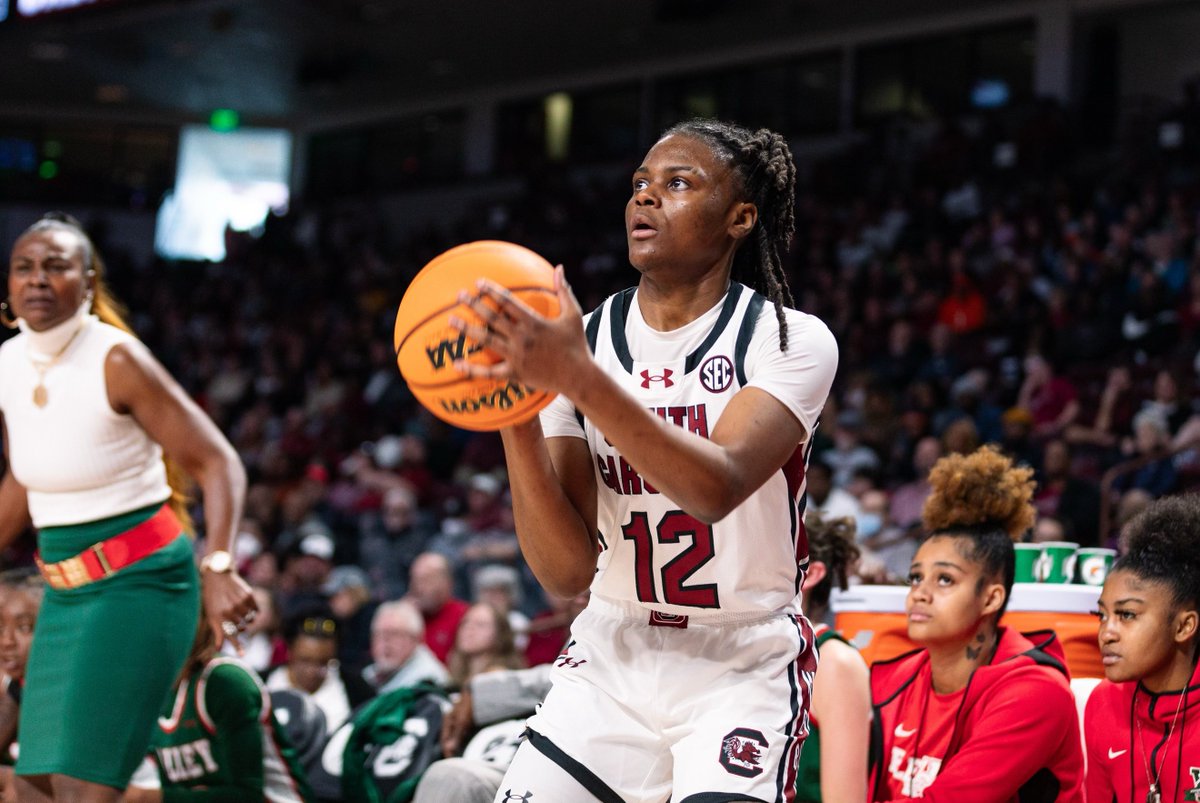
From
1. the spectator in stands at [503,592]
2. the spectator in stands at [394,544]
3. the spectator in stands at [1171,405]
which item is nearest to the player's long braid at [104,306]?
the spectator in stands at [503,592]

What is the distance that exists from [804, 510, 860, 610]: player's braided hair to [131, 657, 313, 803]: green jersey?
79.9 inches

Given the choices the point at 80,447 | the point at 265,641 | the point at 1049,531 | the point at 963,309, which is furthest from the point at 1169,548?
the point at 963,309

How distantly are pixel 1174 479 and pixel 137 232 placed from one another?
17.8m

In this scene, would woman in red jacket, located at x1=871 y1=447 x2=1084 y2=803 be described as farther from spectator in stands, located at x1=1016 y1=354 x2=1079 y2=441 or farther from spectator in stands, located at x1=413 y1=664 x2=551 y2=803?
spectator in stands, located at x1=1016 y1=354 x2=1079 y2=441

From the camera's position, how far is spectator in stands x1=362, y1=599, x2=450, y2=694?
7.11 meters

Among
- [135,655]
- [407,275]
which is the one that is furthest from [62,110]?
[135,655]

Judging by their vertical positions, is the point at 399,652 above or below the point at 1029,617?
below

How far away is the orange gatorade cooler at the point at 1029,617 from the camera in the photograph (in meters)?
4.26

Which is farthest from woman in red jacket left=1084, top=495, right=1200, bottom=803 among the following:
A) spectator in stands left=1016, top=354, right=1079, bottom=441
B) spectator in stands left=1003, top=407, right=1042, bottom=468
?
spectator in stands left=1016, top=354, right=1079, bottom=441

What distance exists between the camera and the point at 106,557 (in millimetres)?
3592

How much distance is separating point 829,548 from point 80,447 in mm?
2060

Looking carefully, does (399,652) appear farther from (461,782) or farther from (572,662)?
(572,662)

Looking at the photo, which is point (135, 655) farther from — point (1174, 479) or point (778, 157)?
point (1174, 479)

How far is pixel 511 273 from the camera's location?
224 centimetres
